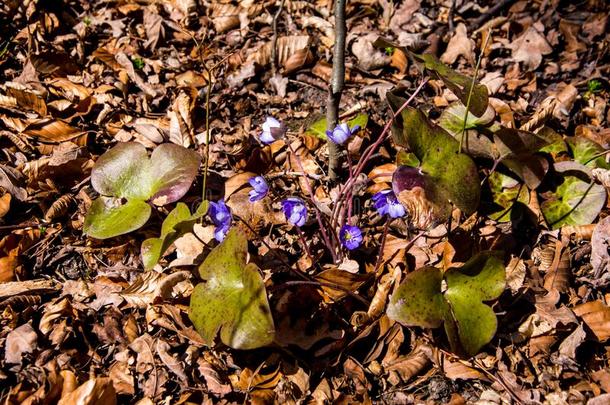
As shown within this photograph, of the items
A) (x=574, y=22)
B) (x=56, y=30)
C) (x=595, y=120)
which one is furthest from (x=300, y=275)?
(x=574, y=22)

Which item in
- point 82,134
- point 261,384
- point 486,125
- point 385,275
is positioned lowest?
point 261,384

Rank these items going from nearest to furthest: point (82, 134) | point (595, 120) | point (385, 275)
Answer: point (385, 275)
point (82, 134)
point (595, 120)

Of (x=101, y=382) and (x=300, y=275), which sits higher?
(x=300, y=275)

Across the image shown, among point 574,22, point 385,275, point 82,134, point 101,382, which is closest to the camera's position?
point 101,382

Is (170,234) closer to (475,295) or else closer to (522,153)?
(475,295)

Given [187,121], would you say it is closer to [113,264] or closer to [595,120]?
[113,264]

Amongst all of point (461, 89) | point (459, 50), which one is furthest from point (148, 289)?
point (459, 50)

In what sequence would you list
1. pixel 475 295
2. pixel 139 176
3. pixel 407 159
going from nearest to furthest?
pixel 475 295, pixel 139 176, pixel 407 159
